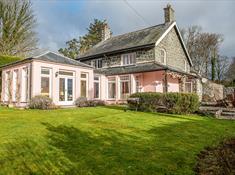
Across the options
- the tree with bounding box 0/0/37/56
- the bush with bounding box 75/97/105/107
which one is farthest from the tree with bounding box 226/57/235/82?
the tree with bounding box 0/0/37/56

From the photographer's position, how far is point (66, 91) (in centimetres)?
1767

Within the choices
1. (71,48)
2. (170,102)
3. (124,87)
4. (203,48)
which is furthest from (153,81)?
(71,48)

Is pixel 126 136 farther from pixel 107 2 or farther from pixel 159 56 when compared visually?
pixel 159 56

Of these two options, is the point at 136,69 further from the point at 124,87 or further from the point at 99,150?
the point at 99,150

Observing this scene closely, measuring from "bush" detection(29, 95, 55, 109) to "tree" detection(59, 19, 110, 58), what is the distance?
32384mm

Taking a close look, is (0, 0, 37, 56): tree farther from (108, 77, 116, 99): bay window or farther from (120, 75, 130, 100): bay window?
(120, 75, 130, 100): bay window

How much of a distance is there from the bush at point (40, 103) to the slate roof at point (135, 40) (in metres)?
10.6

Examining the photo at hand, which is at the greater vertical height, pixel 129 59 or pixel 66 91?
pixel 129 59

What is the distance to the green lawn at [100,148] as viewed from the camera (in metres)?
4.32

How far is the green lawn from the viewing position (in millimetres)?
4316

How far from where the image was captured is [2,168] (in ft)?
14.0

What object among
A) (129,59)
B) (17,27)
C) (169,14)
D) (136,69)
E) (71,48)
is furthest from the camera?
(71,48)

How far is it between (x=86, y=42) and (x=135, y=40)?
29.5 m

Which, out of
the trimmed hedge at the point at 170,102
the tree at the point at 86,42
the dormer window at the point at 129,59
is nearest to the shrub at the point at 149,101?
the trimmed hedge at the point at 170,102
